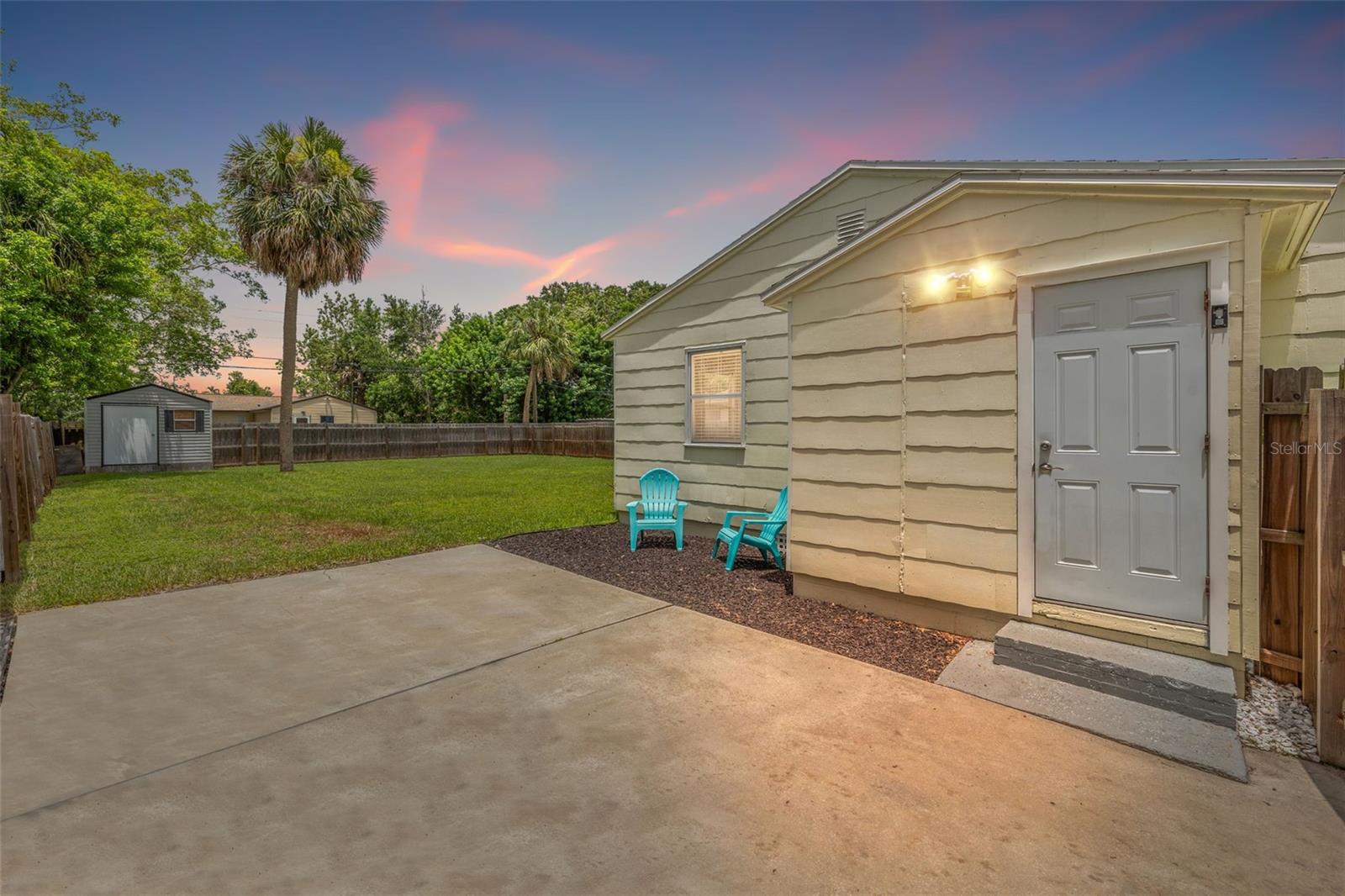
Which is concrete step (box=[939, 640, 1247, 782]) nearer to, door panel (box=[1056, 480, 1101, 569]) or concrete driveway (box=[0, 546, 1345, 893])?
concrete driveway (box=[0, 546, 1345, 893])

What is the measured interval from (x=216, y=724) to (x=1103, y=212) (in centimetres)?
533

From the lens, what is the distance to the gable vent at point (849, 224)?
6.59 m

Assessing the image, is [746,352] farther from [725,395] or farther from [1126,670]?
[1126,670]

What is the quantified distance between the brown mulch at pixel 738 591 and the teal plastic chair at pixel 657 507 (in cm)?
26

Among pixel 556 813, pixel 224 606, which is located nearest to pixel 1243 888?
pixel 556 813

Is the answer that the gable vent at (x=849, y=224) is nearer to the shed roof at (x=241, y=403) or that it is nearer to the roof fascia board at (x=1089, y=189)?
the roof fascia board at (x=1089, y=189)

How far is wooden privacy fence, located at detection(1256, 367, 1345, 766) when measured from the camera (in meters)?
2.44

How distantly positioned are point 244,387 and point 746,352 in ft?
240

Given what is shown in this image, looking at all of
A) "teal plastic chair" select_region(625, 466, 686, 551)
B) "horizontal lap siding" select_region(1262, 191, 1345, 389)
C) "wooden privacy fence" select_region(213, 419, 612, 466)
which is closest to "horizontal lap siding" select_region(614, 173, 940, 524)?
"teal plastic chair" select_region(625, 466, 686, 551)

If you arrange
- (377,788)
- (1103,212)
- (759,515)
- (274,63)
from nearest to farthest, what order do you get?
(377,788), (1103,212), (759,515), (274,63)

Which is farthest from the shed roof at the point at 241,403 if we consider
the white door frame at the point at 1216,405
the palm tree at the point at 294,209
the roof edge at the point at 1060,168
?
the white door frame at the point at 1216,405

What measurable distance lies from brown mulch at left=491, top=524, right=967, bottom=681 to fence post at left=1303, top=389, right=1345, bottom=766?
61.2 inches

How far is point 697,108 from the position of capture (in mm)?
8297

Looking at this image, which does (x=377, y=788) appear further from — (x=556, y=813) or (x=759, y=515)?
(x=759, y=515)
